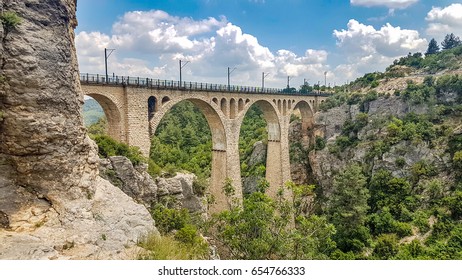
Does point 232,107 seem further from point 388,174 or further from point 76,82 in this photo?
point 76,82

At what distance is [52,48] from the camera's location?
8133 millimetres

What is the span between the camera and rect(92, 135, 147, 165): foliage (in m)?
15.9

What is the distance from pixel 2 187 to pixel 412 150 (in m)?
30.0

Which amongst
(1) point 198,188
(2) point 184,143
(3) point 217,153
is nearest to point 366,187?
(3) point 217,153

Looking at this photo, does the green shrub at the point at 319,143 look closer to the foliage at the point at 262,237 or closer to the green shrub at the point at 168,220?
the foliage at the point at 262,237

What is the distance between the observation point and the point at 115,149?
16.7 meters

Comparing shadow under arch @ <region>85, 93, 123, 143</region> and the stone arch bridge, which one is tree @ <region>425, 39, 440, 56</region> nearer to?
the stone arch bridge

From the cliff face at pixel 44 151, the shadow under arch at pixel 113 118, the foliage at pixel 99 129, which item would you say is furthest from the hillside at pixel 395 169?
the foliage at pixel 99 129

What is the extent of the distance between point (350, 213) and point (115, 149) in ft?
54.5

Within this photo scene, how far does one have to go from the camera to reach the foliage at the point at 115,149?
Answer: 15891mm

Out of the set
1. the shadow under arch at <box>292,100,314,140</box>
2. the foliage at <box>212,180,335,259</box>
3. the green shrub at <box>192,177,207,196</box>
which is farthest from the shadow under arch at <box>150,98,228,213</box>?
the shadow under arch at <box>292,100,314,140</box>

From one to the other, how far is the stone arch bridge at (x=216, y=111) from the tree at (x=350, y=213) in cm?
745

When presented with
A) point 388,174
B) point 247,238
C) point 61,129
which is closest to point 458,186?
point 388,174
